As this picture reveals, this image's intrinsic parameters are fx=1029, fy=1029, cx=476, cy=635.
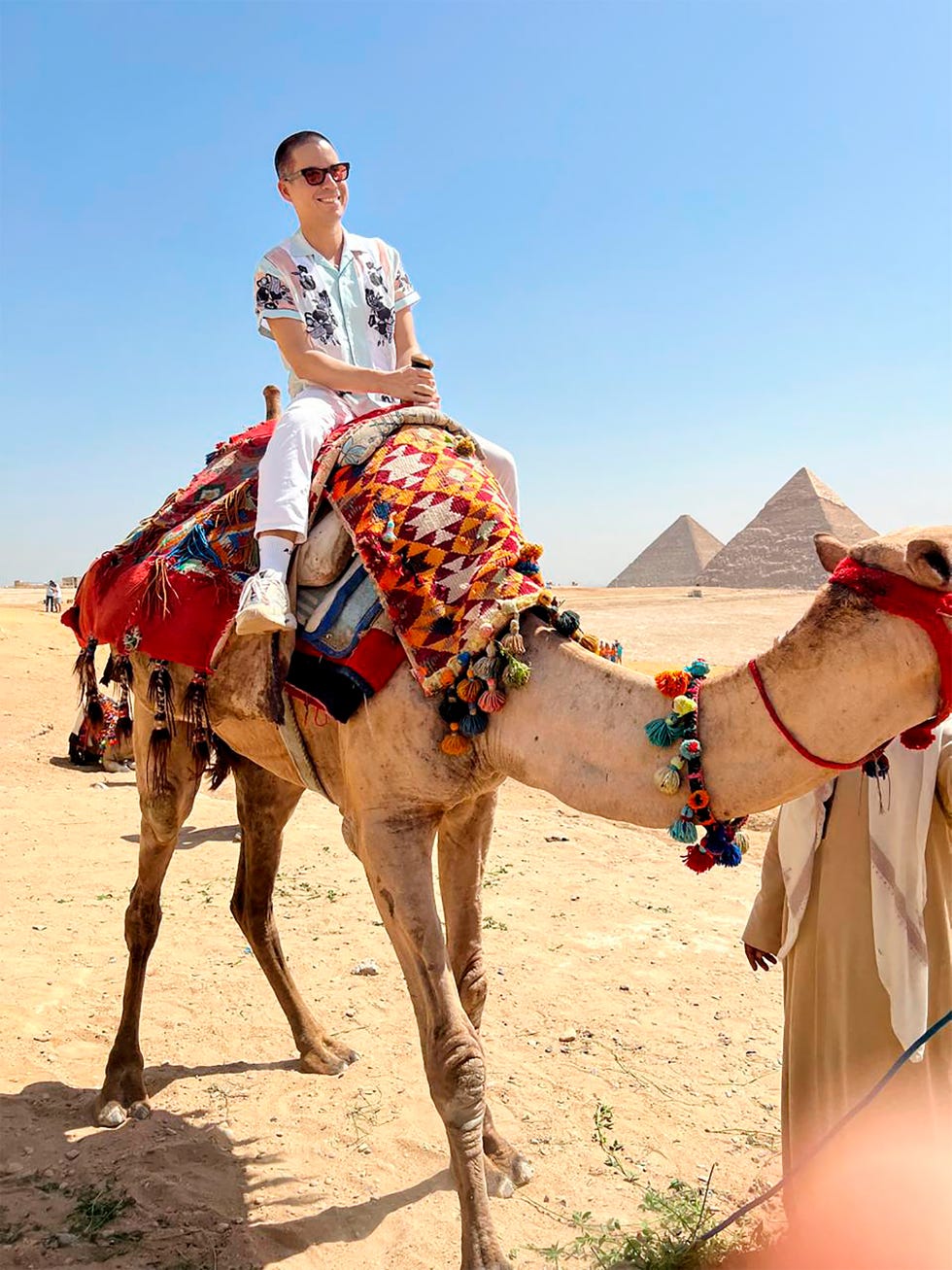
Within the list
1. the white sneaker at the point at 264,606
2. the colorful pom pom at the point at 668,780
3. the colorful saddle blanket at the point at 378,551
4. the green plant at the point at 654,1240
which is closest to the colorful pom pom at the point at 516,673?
the colorful saddle blanket at the point at 378,551

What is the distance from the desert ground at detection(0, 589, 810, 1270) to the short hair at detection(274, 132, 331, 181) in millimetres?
3903

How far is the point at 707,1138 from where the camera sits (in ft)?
13.9

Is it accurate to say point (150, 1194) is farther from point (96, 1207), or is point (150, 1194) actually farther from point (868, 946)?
point (868, 946)

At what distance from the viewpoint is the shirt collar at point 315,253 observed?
398 centimetres

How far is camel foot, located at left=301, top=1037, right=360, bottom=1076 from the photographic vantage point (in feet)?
15.9

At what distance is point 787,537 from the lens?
367ft

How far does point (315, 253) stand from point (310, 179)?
26 centimetres

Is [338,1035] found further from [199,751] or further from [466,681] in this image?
[466,681]

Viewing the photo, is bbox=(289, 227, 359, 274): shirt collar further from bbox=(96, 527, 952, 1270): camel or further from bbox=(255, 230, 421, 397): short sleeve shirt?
bbox=(96, 527, 952, 1270): camel

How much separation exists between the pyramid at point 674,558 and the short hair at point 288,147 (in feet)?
365

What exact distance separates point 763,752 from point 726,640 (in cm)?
3274

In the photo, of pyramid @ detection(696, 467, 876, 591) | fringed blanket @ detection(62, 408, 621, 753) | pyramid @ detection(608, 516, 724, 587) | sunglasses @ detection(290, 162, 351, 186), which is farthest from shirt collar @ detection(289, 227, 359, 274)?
pyramid @ detection(608, 516, 724, 587)

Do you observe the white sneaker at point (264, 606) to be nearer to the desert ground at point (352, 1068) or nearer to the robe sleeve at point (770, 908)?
the robe sleeve at point (770, 908)

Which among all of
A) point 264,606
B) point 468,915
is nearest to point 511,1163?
point 468,915
